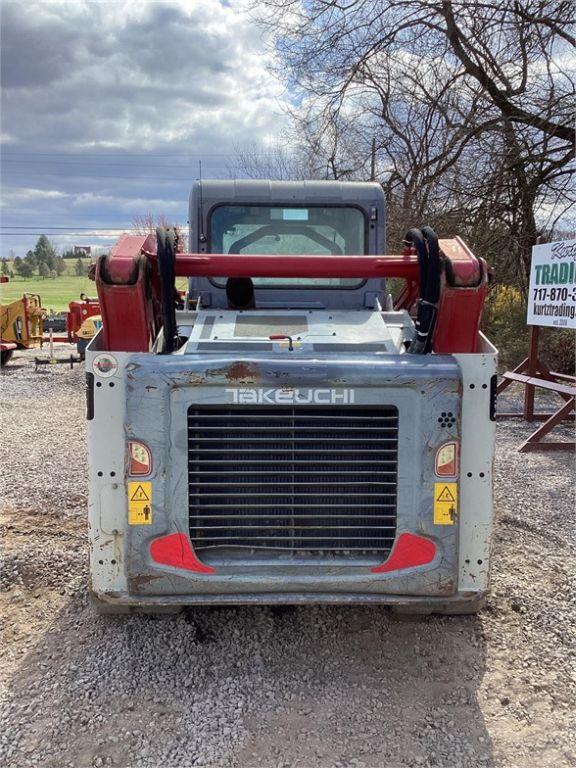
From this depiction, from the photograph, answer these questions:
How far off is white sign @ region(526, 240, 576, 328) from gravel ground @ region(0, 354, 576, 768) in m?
3.92

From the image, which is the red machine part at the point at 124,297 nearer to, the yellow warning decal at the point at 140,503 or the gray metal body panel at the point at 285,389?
the gray metal body panel at the point at 285,389

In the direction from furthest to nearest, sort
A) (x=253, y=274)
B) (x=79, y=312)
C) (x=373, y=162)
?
(x=373, y=162) < (x=79, y=312) < (x=253, y=274)

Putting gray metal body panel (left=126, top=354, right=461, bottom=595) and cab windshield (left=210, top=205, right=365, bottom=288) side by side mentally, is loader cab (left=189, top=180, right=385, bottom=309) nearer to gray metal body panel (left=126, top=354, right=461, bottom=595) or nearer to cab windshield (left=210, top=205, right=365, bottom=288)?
cab windshield (left=210, top=205, right=365, bottom=288)

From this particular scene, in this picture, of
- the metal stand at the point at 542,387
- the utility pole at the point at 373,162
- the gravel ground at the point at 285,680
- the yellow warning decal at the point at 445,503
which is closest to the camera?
the gravel ground at the point at 285,680

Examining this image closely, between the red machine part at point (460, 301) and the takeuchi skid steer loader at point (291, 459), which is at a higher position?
the red machine part at point (460, 301)

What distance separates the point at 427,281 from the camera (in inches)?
112

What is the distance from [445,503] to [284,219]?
236 cm

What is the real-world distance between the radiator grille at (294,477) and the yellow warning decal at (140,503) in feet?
0.61

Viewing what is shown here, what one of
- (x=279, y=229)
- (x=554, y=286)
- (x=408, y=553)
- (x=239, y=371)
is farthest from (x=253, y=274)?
(x=554, y=286)

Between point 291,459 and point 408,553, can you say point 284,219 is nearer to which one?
point 291,459

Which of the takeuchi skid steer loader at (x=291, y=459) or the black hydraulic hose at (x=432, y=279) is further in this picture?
the black hydraulic hose at (x=432, y=279)

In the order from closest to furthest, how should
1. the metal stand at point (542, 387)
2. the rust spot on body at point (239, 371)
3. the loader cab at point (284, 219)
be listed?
the rust spot on body at point (239, 371) < the loader cab at point (284, 219) < the metal stand at point (542, 387)

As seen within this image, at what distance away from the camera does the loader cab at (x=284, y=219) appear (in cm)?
426

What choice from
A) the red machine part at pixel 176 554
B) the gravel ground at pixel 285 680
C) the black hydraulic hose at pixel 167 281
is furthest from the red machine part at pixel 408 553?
the black hydraulic hose at pixel 167 281
